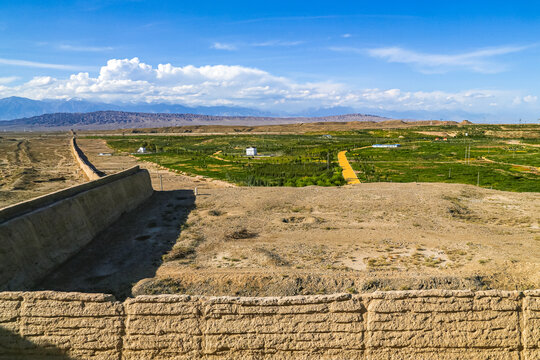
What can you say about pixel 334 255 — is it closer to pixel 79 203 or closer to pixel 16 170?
pixel 79 203

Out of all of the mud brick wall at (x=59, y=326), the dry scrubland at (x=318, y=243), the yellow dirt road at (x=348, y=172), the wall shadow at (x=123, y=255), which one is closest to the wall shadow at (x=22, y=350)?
the mud brick wall at (x=59, y=326)

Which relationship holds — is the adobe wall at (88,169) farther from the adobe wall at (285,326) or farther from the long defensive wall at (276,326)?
the adobe wall at (285,326)

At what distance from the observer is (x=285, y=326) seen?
7863 millimetres

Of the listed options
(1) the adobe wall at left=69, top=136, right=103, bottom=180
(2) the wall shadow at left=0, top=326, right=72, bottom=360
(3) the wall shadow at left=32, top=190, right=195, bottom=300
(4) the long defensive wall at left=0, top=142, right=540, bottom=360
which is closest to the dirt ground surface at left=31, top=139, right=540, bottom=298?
A: (3) the wall shadow at left=32, top=190, right=195, bottom=300

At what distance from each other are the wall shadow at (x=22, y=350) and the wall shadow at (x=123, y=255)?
17.8 feet

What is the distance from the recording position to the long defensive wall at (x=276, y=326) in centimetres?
785

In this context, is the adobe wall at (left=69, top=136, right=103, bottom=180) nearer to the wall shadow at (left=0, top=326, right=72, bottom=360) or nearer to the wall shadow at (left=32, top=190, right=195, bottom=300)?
the wall shadow at (left=32, top=190, right=195, bottom=300)

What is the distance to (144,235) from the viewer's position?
20469 mm

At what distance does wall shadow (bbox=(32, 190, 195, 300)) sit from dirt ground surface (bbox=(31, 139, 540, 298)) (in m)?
0.05

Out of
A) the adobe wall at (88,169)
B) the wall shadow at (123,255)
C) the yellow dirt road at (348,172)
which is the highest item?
the adobe wall at (88,169)

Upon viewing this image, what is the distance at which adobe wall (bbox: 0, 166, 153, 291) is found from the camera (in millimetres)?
13312

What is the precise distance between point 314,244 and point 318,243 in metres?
0.26

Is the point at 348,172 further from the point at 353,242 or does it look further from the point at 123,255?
the point at 123,255

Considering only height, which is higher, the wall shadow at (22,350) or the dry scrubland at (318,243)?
the wall shadow at (22,350)
